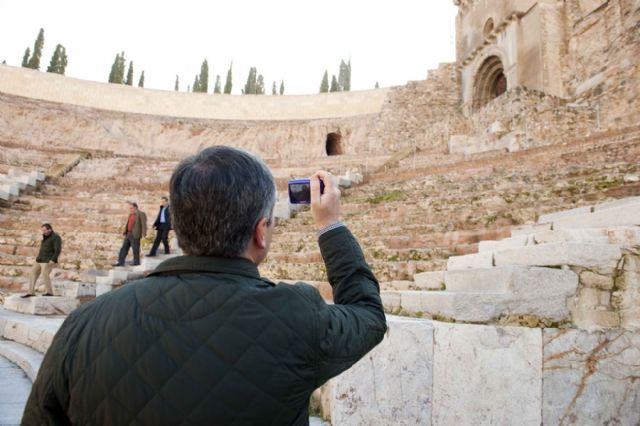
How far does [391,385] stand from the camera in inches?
101

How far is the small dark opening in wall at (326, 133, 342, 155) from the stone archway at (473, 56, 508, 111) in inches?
320

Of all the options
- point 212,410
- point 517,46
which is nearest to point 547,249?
point 212,410

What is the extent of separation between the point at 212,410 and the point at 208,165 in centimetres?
54

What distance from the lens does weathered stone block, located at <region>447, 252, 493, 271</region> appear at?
3791 mm

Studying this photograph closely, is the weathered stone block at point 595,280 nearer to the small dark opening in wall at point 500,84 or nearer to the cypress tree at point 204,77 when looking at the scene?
the small dark opening in wall at point 500,84

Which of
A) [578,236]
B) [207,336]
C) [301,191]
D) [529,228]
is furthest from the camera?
[529,228]

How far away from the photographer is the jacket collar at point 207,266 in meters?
1.03

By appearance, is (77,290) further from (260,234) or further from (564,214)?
(260,234)

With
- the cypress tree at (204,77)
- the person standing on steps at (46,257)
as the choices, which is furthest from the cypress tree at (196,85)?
the person standing on steps at (46,257)

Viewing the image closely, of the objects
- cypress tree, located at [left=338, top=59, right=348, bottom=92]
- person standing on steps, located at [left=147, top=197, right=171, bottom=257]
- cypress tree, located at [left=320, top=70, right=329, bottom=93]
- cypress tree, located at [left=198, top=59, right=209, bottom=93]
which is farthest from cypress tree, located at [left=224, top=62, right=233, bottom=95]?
person standing on steps, located at [left=147, top=197, right=171, bottom=257]

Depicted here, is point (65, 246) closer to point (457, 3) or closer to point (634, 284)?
point (634, 284)

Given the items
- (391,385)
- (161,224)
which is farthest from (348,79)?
(391,385)

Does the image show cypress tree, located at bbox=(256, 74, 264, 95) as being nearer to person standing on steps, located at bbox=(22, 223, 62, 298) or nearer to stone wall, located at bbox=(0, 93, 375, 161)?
stone wall, located at bbox=(0, 93, 375, 161)

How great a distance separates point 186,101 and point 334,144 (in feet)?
32.8
